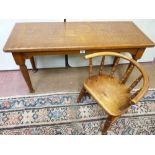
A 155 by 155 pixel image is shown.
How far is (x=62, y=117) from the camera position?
4.86 feet

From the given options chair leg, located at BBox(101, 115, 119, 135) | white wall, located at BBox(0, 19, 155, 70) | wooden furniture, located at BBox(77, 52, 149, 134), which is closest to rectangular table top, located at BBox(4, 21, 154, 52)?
wooden furniture, located at BBox(77, 52, 149, 134)

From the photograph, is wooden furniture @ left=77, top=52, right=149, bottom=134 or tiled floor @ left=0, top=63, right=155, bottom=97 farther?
tiled floor @ left=0, top=63, right=155, bottom=97

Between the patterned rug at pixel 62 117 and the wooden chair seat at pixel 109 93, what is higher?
the wooden chair seat at pixel 109 93

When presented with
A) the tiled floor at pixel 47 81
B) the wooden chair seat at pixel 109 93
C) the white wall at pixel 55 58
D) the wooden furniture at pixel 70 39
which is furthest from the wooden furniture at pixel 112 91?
the white wall at pixel 55 58

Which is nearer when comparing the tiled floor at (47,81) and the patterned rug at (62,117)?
the patterned rug at (62,117)

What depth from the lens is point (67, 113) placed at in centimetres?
151

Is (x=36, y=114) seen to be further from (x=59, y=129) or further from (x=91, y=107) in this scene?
(x=91, y=107)

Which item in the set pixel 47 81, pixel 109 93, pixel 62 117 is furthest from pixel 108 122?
pixel 47 81

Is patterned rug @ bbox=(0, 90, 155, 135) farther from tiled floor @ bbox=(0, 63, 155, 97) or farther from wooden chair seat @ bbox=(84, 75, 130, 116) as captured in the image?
wooden chair seat @ bbox=(84, 75, 130, 116)

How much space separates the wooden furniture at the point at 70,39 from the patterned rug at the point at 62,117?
12.8 inches

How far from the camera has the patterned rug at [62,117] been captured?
1404 mm

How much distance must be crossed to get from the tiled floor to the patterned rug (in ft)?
0.33

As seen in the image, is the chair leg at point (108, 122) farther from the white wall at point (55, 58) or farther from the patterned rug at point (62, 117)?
the white wall at point (55, 58)

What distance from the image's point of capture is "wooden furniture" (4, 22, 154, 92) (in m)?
1.19
